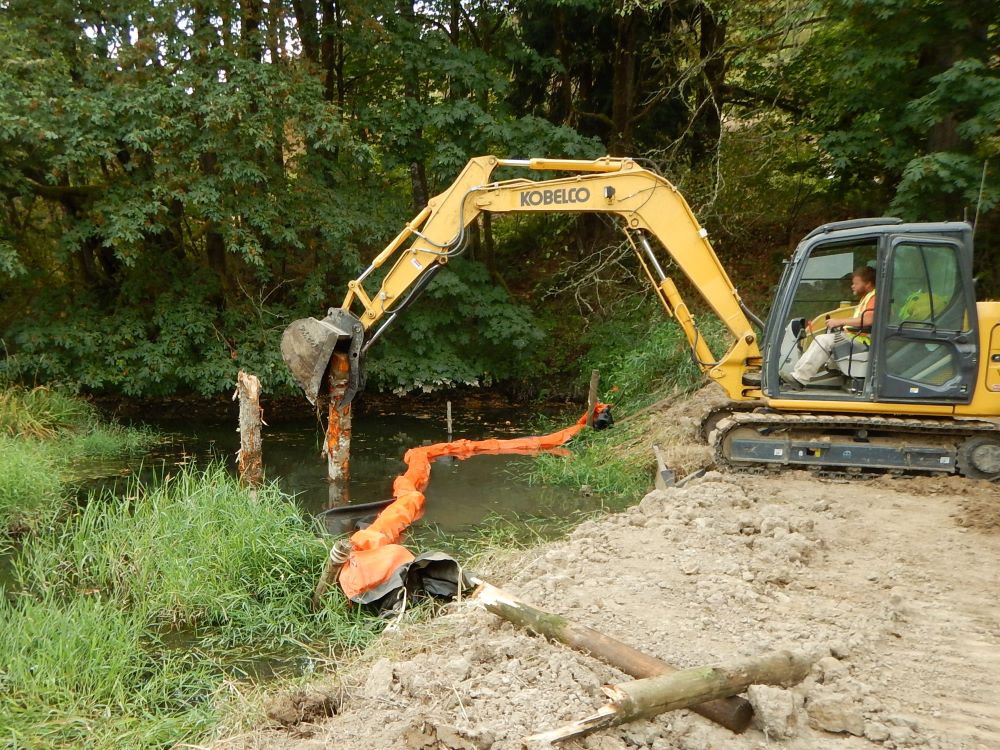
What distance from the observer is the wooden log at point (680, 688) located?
2.97m

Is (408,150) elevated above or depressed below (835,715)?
above

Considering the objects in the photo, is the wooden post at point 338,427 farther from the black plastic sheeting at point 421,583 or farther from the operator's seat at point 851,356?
the operator's seat at point 851,356

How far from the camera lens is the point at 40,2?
10.3m

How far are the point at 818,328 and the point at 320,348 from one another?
15.2 feet

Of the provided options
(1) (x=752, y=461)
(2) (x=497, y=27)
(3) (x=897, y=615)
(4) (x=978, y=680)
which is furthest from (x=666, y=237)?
(2) (x=497, y=27)

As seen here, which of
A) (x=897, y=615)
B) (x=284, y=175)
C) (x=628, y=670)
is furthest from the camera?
(x=284, y=175)

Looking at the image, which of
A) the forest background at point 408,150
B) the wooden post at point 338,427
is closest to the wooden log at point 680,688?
the wooden post at point 338,427

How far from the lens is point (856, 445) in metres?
6.89

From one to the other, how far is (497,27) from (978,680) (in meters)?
13.5

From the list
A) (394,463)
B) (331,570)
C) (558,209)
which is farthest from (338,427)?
(558,209)

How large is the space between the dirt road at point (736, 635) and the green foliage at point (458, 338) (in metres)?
6.79

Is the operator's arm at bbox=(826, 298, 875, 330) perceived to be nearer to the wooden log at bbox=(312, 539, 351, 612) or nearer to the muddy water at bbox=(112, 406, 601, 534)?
the muddy water at bbox=(112, 406, 601, 534)

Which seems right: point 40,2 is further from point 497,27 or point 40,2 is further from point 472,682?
point 472,682

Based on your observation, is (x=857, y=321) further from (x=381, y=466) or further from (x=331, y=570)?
(x=381, y=466)
